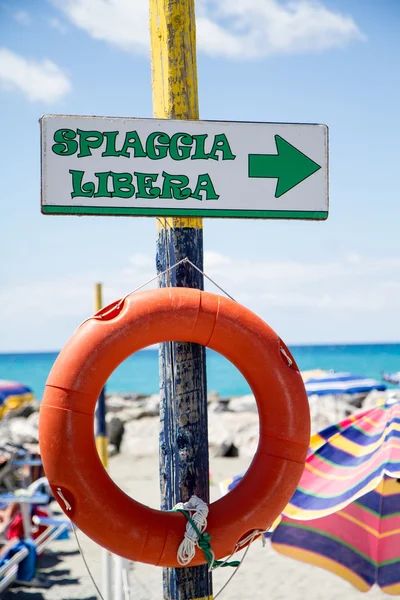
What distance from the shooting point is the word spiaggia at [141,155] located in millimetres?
2213

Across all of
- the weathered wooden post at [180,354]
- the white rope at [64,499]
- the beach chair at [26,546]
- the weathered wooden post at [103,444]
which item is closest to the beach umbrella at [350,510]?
the weathered wooden post at [103,444]

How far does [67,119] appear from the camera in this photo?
2.21 m

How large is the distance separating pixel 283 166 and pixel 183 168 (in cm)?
34

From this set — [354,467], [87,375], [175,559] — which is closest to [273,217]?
[87,375]

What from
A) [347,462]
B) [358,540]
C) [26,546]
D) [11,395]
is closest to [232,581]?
[26,546]

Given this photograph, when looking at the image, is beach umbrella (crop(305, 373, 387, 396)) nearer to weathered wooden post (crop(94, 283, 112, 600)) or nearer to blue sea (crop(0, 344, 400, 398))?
weathered wooden post (crop(94, 283, 112, 600))

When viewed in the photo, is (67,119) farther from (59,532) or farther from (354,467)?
(59,532)

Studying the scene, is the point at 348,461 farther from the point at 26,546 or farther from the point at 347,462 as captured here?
the point at 26,546

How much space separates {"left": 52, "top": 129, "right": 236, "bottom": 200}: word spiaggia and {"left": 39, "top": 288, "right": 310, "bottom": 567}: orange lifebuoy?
341 millimetres

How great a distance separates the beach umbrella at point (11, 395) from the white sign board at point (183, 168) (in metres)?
10.1

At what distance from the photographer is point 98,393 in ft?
7.23

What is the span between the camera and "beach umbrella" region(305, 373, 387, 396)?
745 cm

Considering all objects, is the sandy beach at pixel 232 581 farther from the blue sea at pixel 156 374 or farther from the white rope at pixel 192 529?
the blue sea at pixel 156 374

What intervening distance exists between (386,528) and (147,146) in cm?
291
